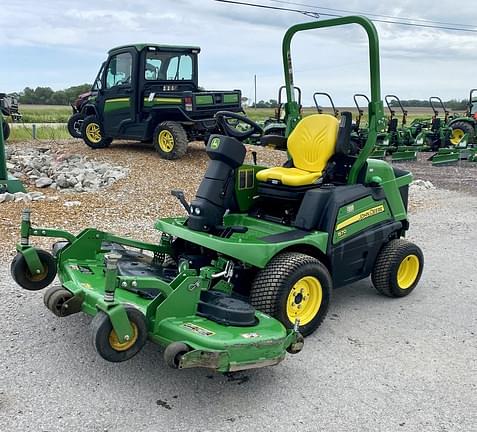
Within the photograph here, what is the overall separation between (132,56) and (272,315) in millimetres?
8994

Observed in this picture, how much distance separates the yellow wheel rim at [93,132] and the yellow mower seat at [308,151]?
867 cm

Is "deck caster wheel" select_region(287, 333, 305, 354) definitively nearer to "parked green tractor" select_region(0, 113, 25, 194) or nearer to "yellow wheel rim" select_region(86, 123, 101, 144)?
"parked green tractor" select_region(0, 113, 25, 194)

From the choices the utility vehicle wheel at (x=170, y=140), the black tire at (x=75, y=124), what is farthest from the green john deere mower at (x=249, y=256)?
the black tire at (x=75, y=124)

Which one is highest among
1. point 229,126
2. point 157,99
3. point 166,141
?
point 157,99

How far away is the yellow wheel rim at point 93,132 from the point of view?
1312 cm

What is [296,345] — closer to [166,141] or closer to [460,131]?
[166,141]

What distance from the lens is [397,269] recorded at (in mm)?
5137

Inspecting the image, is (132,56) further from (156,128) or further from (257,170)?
(257,170)

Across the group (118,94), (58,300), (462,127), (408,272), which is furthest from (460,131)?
(58,300)

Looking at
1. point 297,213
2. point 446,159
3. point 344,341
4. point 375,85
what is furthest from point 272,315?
point 446,159

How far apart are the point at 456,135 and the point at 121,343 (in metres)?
17.5

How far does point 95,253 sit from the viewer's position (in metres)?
4.57

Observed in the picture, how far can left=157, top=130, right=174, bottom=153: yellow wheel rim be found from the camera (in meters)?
11.7

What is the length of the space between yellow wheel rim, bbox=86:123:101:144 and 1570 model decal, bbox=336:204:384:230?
9.20 metres
